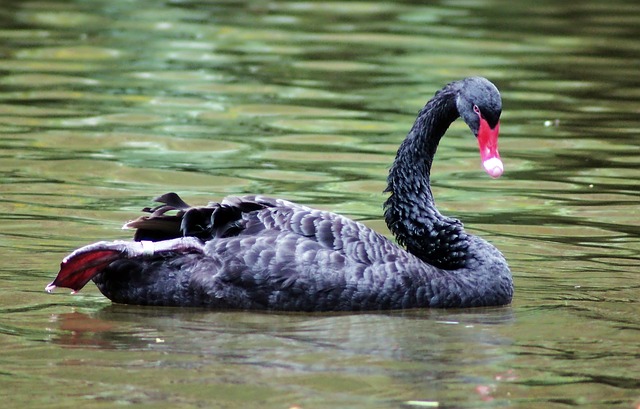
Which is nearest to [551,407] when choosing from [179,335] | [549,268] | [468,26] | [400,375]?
[400,375]

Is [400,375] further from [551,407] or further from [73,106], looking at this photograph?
[73,106]

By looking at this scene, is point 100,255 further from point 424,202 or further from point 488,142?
point 488,142

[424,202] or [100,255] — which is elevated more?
[424,202]

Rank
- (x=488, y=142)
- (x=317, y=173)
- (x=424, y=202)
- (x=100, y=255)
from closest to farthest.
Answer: (x=100, y=255), (x=488, y=142), (x=424, y=202), (x=317, y=173)

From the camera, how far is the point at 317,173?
1064cm

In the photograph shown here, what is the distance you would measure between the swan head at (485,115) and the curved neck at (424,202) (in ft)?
0.60

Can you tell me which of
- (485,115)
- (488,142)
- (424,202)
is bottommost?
(424,202)

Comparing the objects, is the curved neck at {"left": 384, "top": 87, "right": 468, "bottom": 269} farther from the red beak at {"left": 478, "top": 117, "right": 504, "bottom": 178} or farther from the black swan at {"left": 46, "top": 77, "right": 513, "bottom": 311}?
the red beak at {"left": 478, "top": 117, "right": 504, "bottom": 178}

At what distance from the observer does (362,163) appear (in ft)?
36.4

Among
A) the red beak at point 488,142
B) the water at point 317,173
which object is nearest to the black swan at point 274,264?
the red beak at point 488,142

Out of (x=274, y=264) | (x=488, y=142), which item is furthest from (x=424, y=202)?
(x=274, y=264)

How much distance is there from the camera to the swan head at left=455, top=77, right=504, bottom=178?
7.26m

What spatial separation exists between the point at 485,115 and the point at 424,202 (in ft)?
2.04

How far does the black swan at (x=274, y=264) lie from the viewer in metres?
6.86
